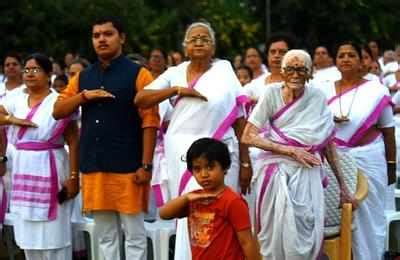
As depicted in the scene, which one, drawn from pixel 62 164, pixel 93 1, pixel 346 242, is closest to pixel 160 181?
pixel 62 164

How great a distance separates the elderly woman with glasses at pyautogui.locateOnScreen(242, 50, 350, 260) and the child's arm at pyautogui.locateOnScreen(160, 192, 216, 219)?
0.96m

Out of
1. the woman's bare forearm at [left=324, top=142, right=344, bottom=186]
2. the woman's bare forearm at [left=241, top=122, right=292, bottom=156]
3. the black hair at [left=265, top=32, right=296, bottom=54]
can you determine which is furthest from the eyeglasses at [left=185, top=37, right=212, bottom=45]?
the black hair at [left=265, top=32, right=296, bottom=54]

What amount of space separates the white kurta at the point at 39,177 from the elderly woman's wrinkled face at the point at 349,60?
7.22 feet

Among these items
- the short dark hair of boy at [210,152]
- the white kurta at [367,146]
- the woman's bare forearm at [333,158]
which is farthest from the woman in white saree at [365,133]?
the short dark hair of boy at [210,152]

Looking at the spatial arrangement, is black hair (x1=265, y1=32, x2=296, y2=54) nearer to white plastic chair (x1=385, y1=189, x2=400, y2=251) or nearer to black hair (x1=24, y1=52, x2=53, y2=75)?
white plastic chair (x1=385, y1=189, x2=400, y2=251)

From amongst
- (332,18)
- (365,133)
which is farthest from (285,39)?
(332,18)

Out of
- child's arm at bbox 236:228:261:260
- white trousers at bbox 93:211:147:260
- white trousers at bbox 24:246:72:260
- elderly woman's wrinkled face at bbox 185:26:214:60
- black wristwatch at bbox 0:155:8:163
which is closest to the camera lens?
child's arm at bbox 236:228:261:260

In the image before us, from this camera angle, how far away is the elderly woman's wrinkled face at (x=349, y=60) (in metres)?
8.52

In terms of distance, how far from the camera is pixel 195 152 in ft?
20.5

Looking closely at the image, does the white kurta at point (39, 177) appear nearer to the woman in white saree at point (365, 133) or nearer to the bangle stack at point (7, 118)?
the bangle stack at point (7, 118)

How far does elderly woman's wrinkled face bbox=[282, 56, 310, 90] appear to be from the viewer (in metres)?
7.14

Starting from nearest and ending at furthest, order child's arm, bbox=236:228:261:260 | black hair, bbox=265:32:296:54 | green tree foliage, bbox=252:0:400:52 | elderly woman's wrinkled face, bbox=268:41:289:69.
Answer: child's arm, bbox=236:228:261:260
elderly woman's wrinkled face, bbox=268:41:289:69
black hair, bbox=265:32:296:54
green tree foliage, bbox=252:0:400:52

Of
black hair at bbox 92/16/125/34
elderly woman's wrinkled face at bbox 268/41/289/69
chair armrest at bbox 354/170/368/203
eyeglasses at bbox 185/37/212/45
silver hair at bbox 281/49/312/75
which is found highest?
black hair at bbox 92/16/125/34

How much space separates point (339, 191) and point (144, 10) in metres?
19.8
